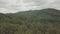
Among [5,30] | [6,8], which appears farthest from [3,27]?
[6,8]

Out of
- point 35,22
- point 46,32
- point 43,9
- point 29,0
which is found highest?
point 29,0

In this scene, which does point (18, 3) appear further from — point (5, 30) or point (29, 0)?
point (5, 30)

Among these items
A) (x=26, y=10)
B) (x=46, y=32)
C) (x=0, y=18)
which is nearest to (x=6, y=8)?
(x=0, y=18)

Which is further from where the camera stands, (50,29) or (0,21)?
(0,21)

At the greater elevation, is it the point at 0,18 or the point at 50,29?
the point at 0,18

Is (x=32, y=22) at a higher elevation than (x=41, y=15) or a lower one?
lower

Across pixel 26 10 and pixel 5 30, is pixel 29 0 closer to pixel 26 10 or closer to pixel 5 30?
pixel 26 10
